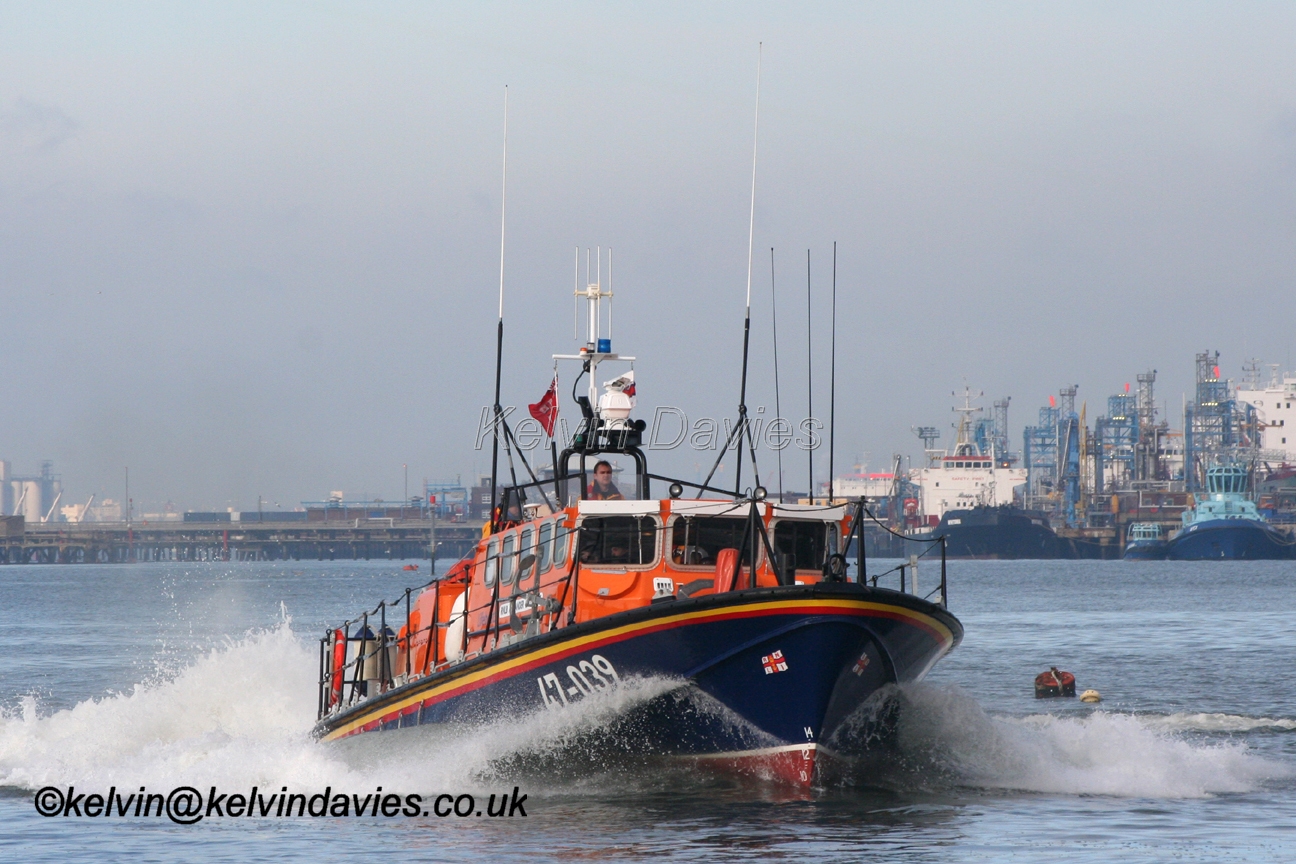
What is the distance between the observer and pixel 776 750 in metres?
14.2

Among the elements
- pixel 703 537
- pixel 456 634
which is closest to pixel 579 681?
pixel 703 537

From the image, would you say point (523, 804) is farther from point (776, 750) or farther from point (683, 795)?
point (776, 750)

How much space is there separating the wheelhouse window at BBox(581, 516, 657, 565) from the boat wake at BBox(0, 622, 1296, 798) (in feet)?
4.64

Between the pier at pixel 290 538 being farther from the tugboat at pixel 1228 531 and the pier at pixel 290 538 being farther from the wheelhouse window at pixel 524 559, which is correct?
the wheelhouse window at pixel 524 559

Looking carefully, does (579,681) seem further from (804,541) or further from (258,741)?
(258,741)

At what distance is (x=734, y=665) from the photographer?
1383 cm

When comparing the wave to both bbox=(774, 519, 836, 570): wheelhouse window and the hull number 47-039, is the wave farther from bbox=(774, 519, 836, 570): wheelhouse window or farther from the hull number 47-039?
bbox=(774, 519, 836, 570): wheelhouse window

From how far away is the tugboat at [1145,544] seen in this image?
468 feet

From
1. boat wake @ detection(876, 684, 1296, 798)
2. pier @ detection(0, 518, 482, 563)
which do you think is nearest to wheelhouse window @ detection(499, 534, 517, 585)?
boat wake @ detection(876, 684, 1296, 798)

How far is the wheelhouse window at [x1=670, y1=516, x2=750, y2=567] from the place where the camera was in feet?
48.6

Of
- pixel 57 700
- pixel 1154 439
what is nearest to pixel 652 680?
pixel 57 700

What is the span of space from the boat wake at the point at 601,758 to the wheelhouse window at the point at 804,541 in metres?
1.54

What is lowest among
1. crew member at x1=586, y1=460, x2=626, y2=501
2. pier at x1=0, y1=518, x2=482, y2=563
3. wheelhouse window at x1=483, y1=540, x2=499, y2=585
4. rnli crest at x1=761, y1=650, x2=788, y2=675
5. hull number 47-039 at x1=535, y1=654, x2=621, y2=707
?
pier at x1=0, y1=518, x2=482, y2=563

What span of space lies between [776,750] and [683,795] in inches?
43.9
